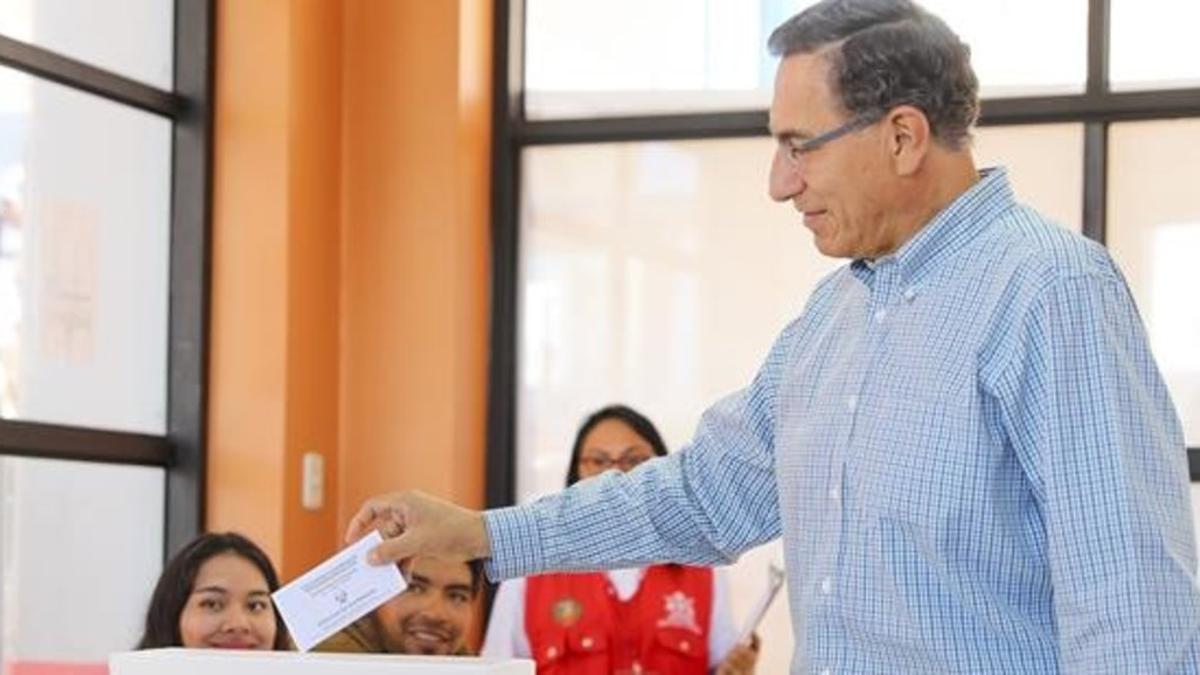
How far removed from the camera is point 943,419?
6.75 feet

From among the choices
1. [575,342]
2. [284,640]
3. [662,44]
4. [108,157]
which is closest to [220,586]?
[284,640]

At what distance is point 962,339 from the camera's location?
207 centimetres

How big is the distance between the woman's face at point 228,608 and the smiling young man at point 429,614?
0.62 feet

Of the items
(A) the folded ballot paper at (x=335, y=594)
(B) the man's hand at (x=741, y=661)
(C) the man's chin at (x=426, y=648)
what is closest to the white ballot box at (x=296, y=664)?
(A) the folded ballot paper at (x=335, y=594)

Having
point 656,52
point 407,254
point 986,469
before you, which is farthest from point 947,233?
point 656,52

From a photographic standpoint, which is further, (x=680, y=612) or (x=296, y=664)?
(x=680, y=612)

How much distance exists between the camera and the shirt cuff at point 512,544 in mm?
2367

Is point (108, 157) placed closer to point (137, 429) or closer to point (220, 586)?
point (137, 429)

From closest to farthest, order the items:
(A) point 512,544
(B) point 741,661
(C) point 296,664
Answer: (C) point 296,664
(A) point 512,544
(B) point 741,661

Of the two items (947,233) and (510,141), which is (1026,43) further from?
(947,233)

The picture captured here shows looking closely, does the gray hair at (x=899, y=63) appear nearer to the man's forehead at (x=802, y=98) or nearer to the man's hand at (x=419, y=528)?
the man's forehead at (x=802, y=98)

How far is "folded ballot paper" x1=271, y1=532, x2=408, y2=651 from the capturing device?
208 cm

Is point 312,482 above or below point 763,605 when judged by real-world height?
above

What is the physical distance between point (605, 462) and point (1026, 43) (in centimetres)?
131
